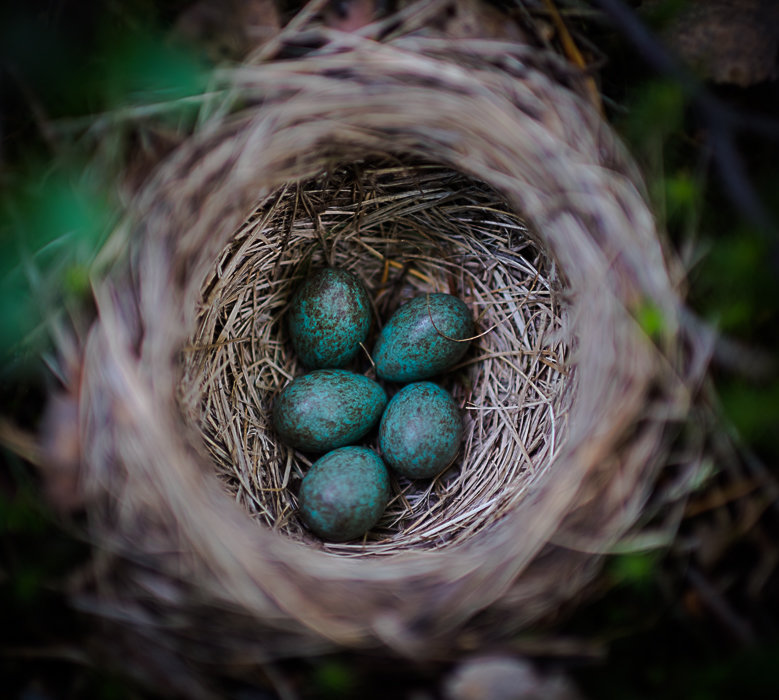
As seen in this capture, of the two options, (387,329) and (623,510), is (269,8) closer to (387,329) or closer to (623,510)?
(387,329)

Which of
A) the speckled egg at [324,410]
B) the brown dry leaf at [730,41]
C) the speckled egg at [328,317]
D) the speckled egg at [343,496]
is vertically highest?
the brown dry leaf at [730,41]

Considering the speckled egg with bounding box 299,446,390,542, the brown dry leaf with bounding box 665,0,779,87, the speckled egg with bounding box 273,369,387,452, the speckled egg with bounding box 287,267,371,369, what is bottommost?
the speckled egg with bounding box 299,446,390,542

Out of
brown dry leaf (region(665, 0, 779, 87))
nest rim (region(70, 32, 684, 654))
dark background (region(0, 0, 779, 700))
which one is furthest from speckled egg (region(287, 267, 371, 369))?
brown dry leaf (region(665, 0, 779, 87))

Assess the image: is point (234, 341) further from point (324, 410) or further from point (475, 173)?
point (475, 173)

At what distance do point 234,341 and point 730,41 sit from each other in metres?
1.22

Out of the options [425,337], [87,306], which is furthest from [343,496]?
[87,306]

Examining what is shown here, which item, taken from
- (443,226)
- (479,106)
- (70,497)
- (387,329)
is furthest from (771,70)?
(70,497)

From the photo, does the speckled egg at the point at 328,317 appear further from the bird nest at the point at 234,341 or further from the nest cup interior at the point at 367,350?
the bird nest at the point at 234,341

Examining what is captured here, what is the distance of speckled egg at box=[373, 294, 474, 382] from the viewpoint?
1464 mm

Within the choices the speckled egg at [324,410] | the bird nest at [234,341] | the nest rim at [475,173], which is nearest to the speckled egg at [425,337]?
the speckled egg at [324,410]

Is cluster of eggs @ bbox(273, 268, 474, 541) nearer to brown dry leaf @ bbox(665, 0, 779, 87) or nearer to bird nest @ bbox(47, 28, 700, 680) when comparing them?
bird nest @ bbox(47, 28, 700, 680)

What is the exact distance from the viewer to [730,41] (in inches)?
41.9

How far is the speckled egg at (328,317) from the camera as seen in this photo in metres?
1.47

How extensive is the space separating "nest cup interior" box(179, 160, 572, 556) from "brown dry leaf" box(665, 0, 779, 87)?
1.51 ft
